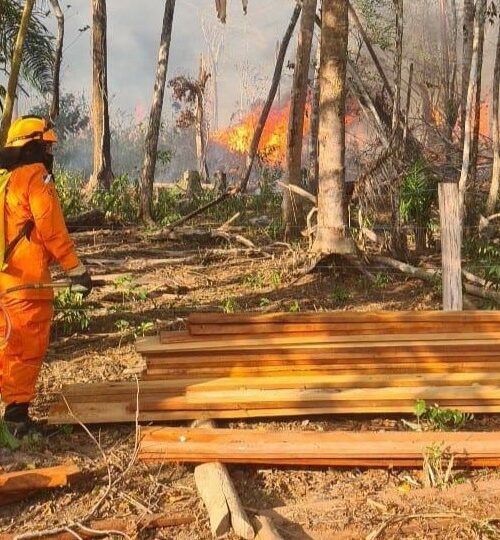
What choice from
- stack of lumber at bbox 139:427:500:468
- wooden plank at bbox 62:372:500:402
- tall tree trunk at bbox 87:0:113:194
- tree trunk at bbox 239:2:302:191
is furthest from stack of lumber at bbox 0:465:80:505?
tall tree trunk at bbox 87:0:113:194

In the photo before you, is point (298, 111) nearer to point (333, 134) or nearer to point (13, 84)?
point (333, 134)

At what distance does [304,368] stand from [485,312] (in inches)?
61.9

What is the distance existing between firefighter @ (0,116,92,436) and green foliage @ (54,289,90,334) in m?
2.18

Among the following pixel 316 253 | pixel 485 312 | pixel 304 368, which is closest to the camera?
pixel 304 368

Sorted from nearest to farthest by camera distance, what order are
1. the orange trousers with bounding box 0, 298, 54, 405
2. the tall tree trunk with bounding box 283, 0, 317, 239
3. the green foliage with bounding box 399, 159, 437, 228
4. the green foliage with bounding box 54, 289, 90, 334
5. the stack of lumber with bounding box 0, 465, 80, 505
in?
the stack of lumber with bounding box 0, 465, 80, 505, the orange trousers with bounding box 0, 298, 54, 405, the green foliage with bounding box 54, 289, 90, 334, the green foliage with bounding box 399, 159, 437, 228, the tall tree trunk with bounding box 283, 0, 317, 239

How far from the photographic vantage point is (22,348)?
405 cm

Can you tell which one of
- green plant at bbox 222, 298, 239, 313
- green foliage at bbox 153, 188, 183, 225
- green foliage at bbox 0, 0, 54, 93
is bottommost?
green plant at bbox 222, 298, 239, 313

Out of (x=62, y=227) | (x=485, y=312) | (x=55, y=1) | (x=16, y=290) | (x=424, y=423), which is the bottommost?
(x=424, y=423)

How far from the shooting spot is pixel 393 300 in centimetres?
782

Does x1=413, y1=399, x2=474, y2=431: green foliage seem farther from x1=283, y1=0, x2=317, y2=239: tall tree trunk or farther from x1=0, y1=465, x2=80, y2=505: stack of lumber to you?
x1=283, y1=0, x2=317, y2=239: tall tree trunk

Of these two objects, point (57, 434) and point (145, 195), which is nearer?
point (57, 434)

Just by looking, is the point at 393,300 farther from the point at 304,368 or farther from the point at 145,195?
the point at 145,195

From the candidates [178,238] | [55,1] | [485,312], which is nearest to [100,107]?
[55,1]

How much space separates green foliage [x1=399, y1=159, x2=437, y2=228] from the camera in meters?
9.07
